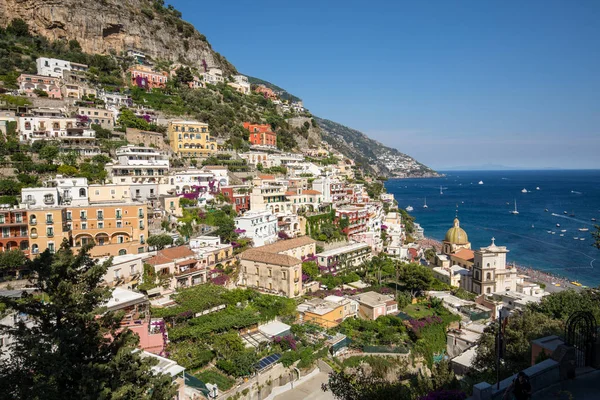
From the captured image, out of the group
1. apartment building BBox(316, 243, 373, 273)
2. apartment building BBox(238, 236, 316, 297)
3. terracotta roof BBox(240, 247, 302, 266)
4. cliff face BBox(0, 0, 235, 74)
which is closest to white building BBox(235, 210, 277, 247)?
apartment building BBox(238, 236, 316, 297)

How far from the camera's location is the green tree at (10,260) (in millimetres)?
22062

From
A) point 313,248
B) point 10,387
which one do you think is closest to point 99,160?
point 313,248

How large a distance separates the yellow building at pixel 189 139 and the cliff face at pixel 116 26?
32.3 metres

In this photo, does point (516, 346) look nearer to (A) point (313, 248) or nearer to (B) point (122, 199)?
(A) point (313, 248)

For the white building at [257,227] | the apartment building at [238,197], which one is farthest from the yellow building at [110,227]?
the apartment building at [238,197]

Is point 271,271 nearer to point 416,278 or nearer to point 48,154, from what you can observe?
point 416,278

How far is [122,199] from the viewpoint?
3053 cm

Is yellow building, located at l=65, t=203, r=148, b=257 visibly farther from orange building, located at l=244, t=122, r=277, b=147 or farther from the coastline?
the coastline

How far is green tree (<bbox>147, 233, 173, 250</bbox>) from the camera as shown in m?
27.7

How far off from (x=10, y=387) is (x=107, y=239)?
1982 centimetres

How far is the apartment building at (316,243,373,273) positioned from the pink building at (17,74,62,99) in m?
39.3

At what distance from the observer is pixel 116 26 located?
2657 inches

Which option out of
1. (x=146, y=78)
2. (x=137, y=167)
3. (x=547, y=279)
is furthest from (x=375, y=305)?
(x=146, y=78)

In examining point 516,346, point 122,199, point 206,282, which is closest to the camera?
point 516,346
